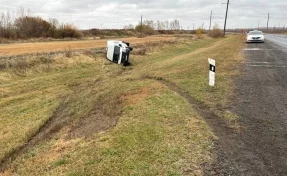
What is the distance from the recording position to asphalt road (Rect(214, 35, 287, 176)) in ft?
18.8

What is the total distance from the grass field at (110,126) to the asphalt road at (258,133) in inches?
14.3

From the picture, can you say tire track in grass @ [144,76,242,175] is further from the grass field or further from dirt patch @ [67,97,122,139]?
dirt patch @ [67,97,122,139]

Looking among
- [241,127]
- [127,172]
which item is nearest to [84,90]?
[241,127]

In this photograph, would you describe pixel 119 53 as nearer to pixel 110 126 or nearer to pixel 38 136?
pixel 38 136

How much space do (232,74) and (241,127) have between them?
690 cm

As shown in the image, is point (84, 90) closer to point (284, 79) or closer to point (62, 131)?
point (62, 131)

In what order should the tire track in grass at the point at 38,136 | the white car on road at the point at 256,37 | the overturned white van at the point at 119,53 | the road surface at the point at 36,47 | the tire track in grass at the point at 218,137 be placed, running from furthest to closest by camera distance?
the white car on road at the point at 256,37
the road surface at the point at 36,47
the overturned white van at the point at 119,53
the tire track in grass at the point at 38,136
the tire track in grass at the point at 218,137

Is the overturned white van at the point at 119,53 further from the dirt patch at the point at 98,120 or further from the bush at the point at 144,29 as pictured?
the bush at the point at 144,29

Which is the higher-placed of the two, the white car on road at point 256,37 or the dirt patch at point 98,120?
the white car on road at point 256,37

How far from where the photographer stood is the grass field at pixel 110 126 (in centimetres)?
615

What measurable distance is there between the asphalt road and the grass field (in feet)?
1.19

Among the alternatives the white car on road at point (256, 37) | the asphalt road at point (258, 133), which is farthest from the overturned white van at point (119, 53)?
the white car on road at point (256, 37)

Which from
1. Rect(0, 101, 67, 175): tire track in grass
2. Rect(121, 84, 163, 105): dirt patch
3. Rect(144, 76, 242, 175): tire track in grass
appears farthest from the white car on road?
Rect(0, 101, 67, 175): tire track in grass

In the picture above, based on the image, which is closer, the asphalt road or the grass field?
the asphalt road
